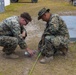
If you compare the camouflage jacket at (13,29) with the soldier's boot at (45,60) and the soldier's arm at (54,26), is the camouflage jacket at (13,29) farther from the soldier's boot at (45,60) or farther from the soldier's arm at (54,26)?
the soldier's arm at (54,26)

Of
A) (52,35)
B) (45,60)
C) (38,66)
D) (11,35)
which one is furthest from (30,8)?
(38,66)

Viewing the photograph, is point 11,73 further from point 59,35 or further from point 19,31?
point 59,35

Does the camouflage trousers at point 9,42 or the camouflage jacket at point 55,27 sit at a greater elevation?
the camouflage jacket at point 55,27

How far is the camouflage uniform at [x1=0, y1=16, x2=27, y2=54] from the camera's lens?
5.50 meters

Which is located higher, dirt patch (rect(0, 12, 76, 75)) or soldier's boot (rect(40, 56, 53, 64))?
soldier's boot (rect(40, 56, 53, 64))

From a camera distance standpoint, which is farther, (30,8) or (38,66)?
(30,8)

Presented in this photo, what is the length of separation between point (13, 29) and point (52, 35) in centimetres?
82

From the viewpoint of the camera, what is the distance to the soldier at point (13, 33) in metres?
5.46

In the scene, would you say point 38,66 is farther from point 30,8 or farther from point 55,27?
point 30,8

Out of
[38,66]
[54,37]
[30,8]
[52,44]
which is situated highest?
[54,37]

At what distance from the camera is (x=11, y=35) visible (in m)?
5.84

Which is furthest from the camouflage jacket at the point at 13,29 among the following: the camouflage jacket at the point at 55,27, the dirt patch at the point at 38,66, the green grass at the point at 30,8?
the green grass at the point at 30,8

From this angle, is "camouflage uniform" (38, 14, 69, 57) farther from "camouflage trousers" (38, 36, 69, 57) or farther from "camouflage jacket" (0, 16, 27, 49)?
"camouflage jacket" (0, 16, 27, 49)

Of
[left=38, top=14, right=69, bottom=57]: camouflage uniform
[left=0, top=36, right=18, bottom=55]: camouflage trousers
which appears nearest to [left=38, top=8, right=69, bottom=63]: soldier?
[left=38, top=14, right=69, bottom=57]: camouflage uniform
